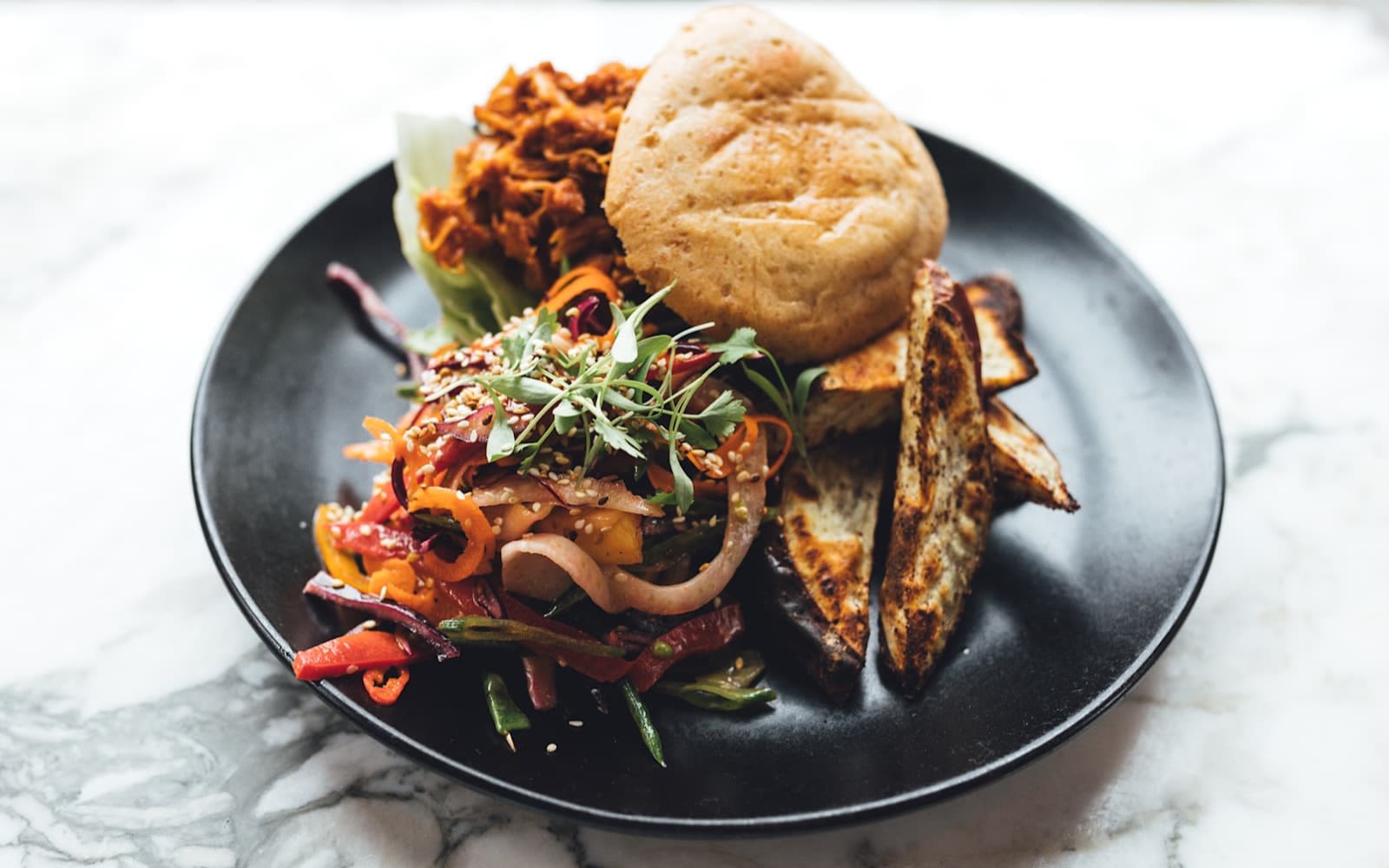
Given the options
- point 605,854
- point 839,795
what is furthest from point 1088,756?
point 605,854

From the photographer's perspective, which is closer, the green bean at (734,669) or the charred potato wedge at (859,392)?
the green bean at (734,669)

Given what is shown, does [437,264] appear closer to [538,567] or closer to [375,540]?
[375,540]

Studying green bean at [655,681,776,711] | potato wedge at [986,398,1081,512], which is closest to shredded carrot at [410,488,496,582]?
green bean at [655,681,776,711]

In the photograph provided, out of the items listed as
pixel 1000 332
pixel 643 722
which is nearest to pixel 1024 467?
pixel 1000 332

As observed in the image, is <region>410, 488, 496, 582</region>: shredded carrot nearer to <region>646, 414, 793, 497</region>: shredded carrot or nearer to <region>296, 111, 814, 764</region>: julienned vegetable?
<region>296, 111, 814, 764</region>: julienned vegetable

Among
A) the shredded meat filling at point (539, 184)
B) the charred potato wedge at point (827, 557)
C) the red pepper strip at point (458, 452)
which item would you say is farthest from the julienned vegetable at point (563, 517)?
the shredded meat filling at point (539, 184)

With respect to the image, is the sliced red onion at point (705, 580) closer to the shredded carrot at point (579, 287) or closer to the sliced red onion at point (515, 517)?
the sliced red onion at point (515, 517)
